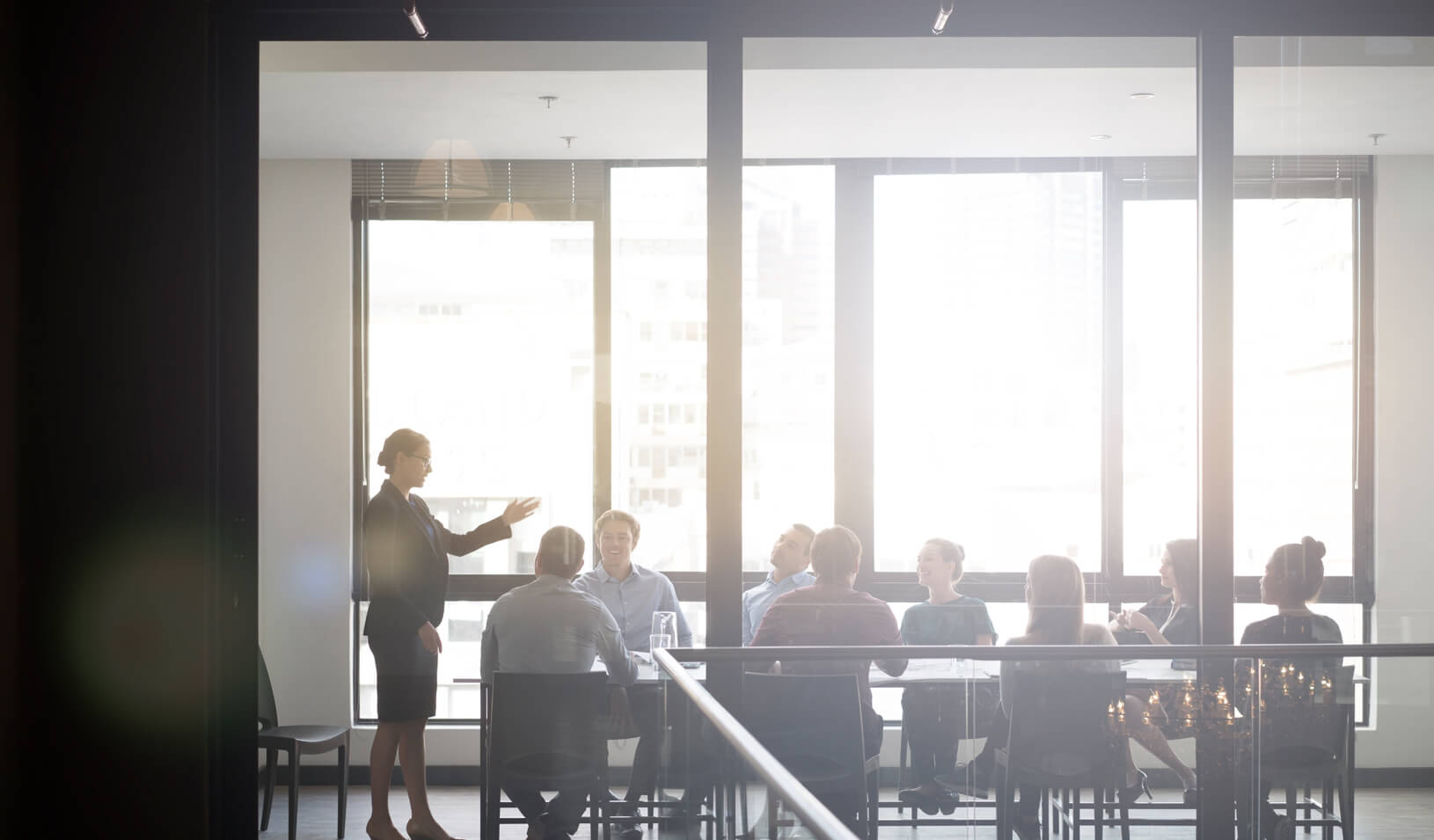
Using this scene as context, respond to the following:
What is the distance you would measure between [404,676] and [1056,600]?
1958 millimetres

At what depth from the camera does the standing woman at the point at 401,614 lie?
3.42 meters

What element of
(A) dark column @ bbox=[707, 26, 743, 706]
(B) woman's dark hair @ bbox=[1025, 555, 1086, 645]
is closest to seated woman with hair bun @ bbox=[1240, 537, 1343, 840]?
(B) woman's dark hair @ bbox=[1025, 555, 1086, 645]

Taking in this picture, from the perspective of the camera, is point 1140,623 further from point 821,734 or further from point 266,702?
point 266,702

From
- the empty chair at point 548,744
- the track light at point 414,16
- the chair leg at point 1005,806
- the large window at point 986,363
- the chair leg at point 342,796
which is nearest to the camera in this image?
the chair leg at point 1005,806

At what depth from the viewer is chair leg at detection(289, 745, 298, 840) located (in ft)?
11.2

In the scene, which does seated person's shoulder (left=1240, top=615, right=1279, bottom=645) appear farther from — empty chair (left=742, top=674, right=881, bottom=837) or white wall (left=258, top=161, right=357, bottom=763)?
white wall (left=258, top=161, right=357, bottom=763)

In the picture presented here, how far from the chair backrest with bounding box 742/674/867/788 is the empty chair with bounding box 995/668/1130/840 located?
39 centimetres

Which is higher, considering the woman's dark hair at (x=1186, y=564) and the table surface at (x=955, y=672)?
the woman's dark hair at (x=1186, y=564)

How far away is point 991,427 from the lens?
3.62 m

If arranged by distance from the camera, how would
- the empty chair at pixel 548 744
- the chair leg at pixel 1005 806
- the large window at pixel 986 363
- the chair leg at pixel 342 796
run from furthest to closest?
the large window at pixel 986 363 < the chair leg at pixel 342 796 < the empty chair at pixel 548 744 < the chair leg at pixel 1005 806

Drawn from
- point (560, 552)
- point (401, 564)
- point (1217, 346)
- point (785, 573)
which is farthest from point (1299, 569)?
point (401, 564)

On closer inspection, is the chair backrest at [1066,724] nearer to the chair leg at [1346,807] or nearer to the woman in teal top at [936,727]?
the woman in teal top at [936,727]

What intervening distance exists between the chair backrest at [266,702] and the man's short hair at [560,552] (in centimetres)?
86

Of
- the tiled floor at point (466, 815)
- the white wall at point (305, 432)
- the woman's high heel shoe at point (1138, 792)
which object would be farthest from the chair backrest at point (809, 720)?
the white wall at point (305, 432)
